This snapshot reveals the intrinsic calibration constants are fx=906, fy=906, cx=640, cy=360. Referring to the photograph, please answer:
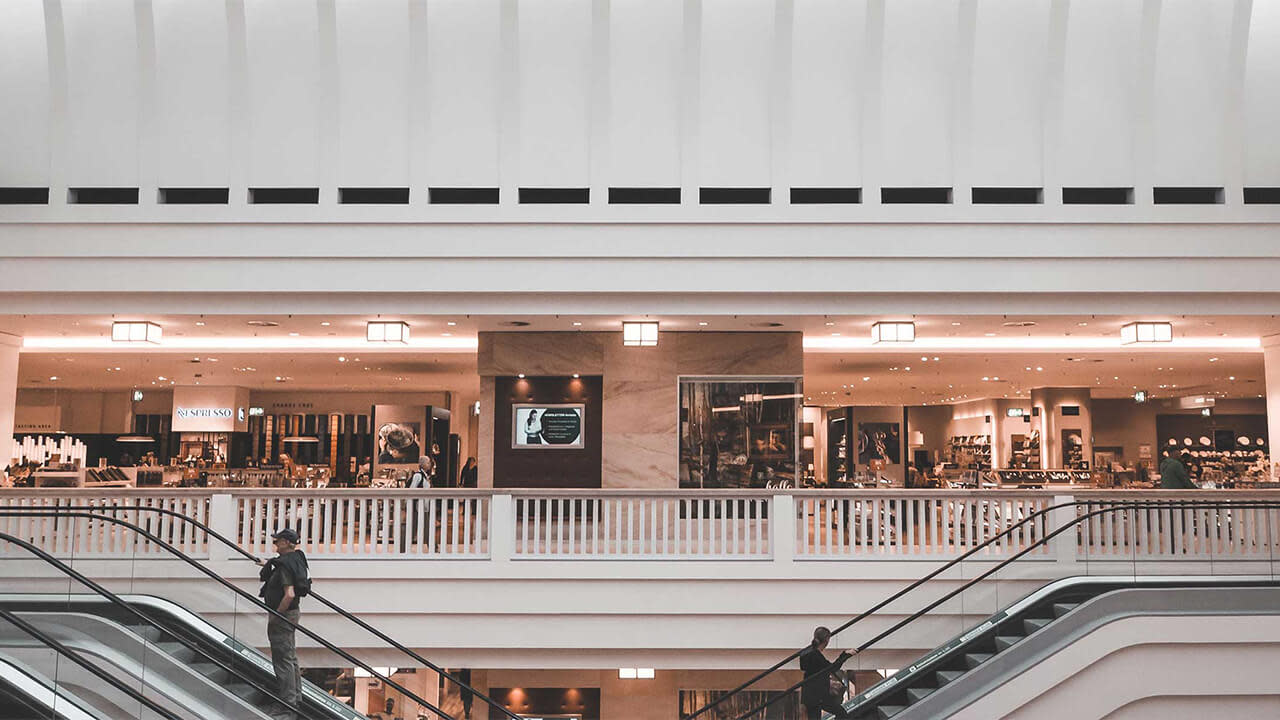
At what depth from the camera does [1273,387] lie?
13.0 metres

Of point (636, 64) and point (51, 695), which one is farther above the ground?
point (636, 64)

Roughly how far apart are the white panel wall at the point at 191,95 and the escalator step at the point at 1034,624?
1034 cm

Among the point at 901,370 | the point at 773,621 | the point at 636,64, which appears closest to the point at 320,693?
the point at 773,621

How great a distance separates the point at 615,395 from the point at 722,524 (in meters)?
3.84

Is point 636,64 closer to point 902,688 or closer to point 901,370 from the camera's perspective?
point 902,688

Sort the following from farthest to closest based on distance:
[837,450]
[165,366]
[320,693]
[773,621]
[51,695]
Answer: [837,450], [165,366], [773,621], [320,693], [51,695]

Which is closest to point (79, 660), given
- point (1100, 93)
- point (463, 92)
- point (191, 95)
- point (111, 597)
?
point (111, 597)

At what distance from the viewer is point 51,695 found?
5.59 m

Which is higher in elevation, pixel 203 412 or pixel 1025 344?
pixel 1025 344

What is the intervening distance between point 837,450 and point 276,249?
801 inches

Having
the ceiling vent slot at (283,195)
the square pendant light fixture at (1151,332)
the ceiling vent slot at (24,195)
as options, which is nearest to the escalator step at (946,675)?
the square pendant light fixture at (1151,332)

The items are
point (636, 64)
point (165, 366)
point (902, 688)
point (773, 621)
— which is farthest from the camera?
point (165, 366)

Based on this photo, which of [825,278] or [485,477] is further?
[485,477]

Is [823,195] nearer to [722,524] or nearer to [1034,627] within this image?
[722,524]
